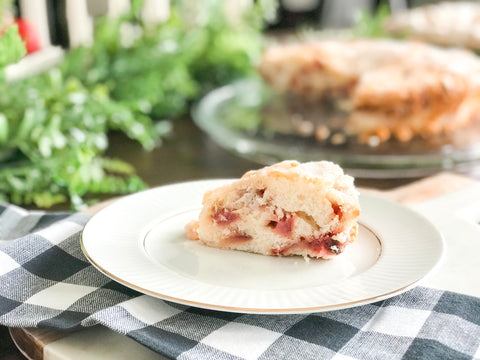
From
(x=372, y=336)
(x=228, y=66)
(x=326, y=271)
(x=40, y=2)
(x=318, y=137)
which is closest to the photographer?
(x=372, y=336)

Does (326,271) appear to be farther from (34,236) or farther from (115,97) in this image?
(115,97)

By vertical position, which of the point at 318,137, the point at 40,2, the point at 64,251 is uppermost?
the point at 40,2

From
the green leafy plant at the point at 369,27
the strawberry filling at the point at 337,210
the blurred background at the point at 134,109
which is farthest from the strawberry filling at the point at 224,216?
the green leafy plant at the point at 369,27

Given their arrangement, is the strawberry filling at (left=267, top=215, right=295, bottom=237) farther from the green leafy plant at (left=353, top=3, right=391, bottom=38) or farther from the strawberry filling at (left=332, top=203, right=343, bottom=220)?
the green leafy plant at (left=353, top=3, right=391, bottom=38)

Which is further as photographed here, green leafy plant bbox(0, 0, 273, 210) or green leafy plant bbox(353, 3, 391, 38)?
green leafy plant bbox(353, 3, 391, 38)

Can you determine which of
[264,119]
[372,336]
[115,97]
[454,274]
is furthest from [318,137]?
[372,336]

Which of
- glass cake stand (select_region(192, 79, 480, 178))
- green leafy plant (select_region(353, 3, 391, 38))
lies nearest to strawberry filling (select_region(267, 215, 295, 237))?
glass cake stand (select_region(192, 79, 480, 178))
